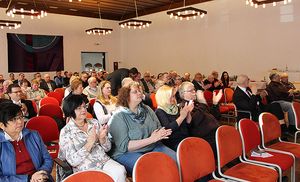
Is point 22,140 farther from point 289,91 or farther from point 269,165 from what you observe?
point 289,91

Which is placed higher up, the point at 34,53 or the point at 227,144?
the point at 34,53

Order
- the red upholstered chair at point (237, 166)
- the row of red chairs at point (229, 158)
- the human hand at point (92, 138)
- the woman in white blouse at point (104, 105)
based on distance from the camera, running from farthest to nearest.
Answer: the woman in white blouse at point (104, 105)
the red upholstered chair at point (237, 166)
the human hand at point (92, 138)
the row of red chairs at point (229, 158)

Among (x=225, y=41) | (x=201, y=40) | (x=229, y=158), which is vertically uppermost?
(x=201, y=40)

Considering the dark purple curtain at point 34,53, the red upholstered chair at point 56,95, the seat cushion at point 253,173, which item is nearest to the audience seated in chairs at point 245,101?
the seat cushion at point 253,173

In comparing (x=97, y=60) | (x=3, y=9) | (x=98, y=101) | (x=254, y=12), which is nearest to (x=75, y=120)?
(x=98, y=101)

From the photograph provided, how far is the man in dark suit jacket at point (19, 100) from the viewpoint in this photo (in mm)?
4164

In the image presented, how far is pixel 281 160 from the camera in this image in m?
2.95

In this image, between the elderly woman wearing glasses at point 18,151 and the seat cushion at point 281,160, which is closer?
the elderly woman wearing glasses at point 18,151

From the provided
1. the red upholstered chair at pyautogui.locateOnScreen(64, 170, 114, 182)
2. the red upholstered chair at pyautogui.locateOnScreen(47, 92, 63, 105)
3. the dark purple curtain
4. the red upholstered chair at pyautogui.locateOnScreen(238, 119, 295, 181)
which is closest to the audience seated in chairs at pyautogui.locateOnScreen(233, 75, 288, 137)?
the red upholstered chair at pyautogui.locateOnScreen(238, 119, 295, 181)

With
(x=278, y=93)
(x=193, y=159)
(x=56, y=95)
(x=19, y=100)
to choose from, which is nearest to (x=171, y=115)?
(x=193, y=159)

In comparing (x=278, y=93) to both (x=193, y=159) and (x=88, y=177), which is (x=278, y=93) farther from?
(x=88, y=177)

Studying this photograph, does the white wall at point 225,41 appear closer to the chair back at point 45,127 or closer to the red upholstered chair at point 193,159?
the red upholstered chair at point 193,159

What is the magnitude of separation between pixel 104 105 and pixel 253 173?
2.22m

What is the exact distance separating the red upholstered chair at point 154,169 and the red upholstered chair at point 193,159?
15 cm
